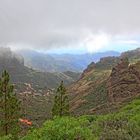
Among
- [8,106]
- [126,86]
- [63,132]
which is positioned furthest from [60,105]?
[126,86]

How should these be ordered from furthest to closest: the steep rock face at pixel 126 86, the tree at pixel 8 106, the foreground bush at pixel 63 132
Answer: the steep rock face at pixel 126 86 < the tree at pixel 8 106 < the foreground bush at pixel 63 132

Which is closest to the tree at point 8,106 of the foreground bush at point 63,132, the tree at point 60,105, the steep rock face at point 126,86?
the tree at point 60,105

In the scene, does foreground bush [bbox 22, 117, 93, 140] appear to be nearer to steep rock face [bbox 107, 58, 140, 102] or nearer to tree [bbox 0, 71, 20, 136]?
tree [bbox 0, 71, 20, 136]

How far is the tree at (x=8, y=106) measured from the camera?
7494 centimetres

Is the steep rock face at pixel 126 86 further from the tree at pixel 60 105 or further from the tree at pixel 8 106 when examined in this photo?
the tree at pixel 8 106

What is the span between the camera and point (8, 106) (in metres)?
76.6

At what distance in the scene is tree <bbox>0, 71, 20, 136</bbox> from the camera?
7494 cm

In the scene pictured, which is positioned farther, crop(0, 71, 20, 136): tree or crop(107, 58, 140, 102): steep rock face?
crop(107, 58, 140, 102): steep rock face

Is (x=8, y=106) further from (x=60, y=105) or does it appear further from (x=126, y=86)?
(x=126, y=86)

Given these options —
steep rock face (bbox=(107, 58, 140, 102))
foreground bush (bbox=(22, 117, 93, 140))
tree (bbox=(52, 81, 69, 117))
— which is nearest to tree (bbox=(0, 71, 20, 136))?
tree (bbox=(52, 81, 69, 117))

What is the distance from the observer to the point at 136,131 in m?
34.7

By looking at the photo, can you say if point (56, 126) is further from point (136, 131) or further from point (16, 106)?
point (16, 106)

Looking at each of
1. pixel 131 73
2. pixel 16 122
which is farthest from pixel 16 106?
pixel 131 73

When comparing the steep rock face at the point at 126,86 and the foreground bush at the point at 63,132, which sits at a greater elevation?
the foreground bush at the point at 63,132
